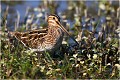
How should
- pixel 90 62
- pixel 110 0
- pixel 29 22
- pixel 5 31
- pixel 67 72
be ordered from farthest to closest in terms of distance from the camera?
pixel 110 0
pixel 29 22
pixel 5 31
pixel 90 62
pixel 67 72

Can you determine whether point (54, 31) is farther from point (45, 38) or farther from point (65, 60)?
point (65, 60)

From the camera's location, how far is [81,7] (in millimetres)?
9594

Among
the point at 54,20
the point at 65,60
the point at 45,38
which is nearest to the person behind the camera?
the point at 65,60

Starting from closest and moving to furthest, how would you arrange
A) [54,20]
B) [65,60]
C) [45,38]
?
[65,60], [45,38], [54,20]

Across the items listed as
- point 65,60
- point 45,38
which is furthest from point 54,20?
point 65,60

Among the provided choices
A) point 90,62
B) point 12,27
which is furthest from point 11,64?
point 12,27

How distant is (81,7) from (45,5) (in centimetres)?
74

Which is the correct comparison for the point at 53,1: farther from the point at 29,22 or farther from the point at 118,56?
the point at 118,56

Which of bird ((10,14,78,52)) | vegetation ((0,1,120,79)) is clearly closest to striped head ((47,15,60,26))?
bird ((10,14,78,52))

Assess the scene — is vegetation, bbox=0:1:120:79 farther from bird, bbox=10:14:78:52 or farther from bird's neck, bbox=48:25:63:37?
bird's neck, bbox=48:25:63:37

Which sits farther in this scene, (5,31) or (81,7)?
(81,7)

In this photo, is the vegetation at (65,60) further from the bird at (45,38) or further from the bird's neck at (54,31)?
the bird's neck at (54,31)

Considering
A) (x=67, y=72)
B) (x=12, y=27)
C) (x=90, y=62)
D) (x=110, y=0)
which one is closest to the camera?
(x=67, y=72)

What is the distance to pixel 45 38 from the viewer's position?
5.96 meters
